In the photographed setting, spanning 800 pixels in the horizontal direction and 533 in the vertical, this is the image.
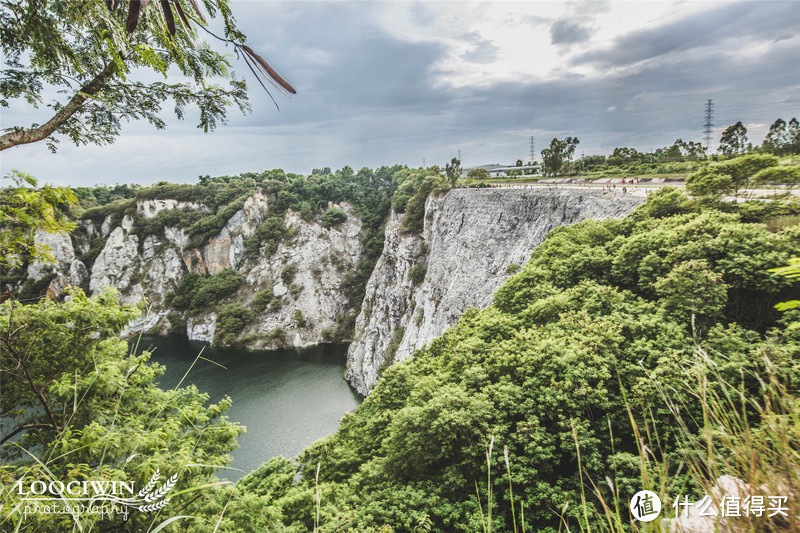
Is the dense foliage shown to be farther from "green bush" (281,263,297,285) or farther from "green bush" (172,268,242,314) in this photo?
"green bush" (172,268,242,314)

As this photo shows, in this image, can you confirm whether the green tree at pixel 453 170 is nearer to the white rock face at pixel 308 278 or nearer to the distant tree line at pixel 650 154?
the distant tree line at pixel 650 154

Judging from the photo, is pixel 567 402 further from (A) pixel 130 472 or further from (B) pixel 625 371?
(A) pixel 130 472

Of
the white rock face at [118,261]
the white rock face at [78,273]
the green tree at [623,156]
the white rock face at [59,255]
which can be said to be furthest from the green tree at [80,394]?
the white rock face at [78,273]

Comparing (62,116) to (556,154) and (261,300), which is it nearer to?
(556,154)

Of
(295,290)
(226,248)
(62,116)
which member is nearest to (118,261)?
(226,248)

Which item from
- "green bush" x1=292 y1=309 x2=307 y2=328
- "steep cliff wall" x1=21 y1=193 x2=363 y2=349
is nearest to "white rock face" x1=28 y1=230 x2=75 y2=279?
"steep cliff wall" x1=21 y1=193 x2=363 y2=349

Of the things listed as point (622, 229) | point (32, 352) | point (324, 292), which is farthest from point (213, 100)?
point (324, 292)
